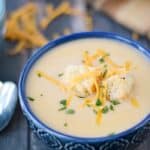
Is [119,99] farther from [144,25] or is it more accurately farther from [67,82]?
[144,25]

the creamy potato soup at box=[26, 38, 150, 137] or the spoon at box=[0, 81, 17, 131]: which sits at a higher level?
the creamy potato soup at box=[26, 38, 150, 137]

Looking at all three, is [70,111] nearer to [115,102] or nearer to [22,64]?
[115,102]

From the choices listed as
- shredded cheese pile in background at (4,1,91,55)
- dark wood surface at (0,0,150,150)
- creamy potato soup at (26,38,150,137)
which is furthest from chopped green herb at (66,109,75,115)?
shredded cheese pile in background at (4,1,91,55)

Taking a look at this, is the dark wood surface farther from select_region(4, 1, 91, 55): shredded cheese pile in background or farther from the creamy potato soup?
the creamy potato soup

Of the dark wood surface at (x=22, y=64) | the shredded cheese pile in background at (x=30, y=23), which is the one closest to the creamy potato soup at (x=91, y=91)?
the dark wood surface at (x=22, y=64)

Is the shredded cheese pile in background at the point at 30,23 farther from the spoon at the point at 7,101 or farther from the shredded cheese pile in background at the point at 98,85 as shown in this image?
the shredded cheese pile in background at the point at 98,85

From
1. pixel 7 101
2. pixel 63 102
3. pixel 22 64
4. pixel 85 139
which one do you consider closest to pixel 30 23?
pixel 22 64
